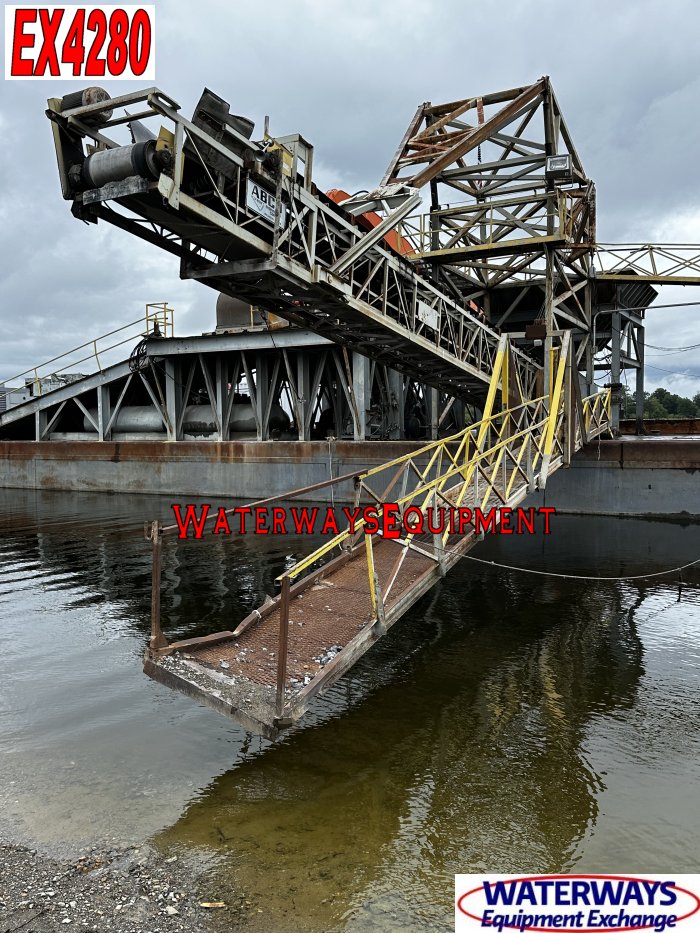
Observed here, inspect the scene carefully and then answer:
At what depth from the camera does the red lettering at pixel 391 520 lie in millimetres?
7228

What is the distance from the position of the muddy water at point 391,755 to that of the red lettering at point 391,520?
1548 mm

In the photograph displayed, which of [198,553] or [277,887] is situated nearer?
[277,887]

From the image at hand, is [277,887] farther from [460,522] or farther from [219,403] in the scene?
[219,403]

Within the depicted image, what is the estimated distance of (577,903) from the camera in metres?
3.62

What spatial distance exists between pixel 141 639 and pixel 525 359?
36.7 ft

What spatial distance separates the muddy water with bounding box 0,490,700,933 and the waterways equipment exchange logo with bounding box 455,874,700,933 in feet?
0.45

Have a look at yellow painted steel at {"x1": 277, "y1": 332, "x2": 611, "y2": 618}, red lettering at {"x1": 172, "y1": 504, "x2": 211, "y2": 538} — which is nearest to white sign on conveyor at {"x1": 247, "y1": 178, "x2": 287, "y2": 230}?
yellow painted steel at {"x1": 277, "y1": 332, "x2": 611, "y2": 618}

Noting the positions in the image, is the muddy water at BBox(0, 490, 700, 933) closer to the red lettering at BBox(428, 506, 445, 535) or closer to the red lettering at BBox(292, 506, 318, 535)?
the red lettering at BBox(428, 506, 445, 535)

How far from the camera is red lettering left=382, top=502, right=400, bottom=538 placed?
723 cm

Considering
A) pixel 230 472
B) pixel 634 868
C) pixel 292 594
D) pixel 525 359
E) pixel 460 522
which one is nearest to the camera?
pixel 634 868

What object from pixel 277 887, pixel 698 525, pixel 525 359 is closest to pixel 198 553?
pixel 525 359

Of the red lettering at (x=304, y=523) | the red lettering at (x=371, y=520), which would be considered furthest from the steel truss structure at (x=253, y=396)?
the red lettering at (x=371, y=520)

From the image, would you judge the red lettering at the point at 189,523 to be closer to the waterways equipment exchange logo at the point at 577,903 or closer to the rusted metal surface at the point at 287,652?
the rusted metal surface at the point at 287,652

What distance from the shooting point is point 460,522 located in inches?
323
